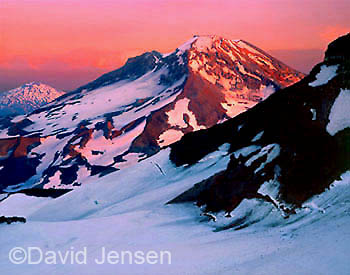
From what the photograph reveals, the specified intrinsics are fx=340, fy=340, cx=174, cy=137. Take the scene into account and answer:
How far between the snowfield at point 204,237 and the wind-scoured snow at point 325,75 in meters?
12.6

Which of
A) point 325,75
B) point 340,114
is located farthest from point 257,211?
point 325,75

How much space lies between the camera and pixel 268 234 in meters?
24.6

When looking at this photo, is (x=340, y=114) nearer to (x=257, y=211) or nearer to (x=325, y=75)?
(x=325, y=75)

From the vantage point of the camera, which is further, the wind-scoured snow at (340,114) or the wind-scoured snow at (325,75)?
the wind-scoured snow at (325,75)

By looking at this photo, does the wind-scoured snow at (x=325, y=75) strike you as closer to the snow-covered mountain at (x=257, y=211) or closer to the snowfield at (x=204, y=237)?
the snow-covered mountain at (x=257, y=211)

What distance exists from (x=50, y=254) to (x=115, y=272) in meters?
7.59

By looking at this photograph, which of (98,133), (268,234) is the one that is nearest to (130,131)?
(98,133)

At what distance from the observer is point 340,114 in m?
32.0

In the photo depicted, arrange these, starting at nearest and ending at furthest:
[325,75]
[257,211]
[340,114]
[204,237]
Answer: [204,237], [257,211], [340,114], [325,75]

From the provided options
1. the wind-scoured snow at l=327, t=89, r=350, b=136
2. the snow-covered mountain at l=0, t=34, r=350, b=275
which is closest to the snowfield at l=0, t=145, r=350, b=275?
the snow-covered mountain at l=0, t=34, r=350, b=275

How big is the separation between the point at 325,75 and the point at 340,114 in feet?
21.4

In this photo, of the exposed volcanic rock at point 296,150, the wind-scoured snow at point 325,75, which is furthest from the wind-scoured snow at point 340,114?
the wind-scoured snow at point 325,75

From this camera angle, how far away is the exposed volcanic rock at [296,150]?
29.1 metres

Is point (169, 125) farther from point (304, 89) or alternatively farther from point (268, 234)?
point (268, 234)
